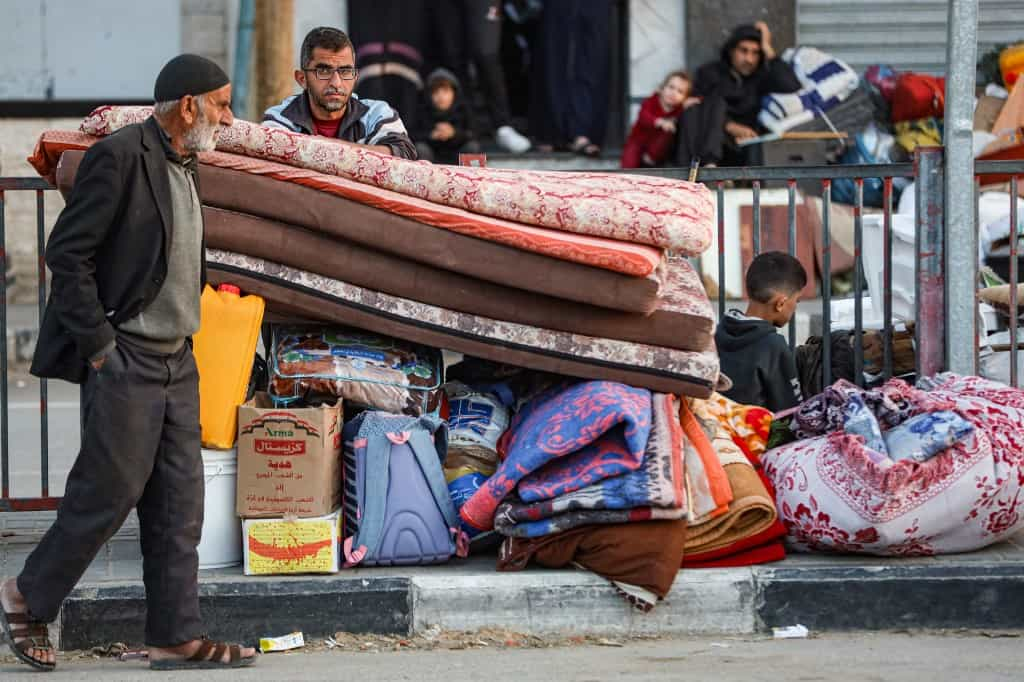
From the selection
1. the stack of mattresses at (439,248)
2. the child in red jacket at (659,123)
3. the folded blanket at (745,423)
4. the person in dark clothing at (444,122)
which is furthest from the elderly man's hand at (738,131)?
the stack of mattresses at (439,248)

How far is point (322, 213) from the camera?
525 centimetres

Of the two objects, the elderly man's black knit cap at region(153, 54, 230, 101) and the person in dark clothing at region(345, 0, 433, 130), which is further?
the person in dark clothing at region(345, 0, 433, 130)

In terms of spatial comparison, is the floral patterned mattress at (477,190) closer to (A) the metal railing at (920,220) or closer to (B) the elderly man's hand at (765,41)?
(A) the metal railing at (920,220)

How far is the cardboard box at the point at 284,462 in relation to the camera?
200 inches

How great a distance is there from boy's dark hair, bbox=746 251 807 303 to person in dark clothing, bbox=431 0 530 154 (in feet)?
22.1

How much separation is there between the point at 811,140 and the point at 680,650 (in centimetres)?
797

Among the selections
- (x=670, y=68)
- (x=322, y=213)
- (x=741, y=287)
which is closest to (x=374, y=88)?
(x=670, y=68)

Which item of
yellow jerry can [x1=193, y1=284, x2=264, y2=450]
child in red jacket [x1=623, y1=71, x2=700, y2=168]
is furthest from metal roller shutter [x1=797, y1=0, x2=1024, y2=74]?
yellow jerry can [x1=193, y1=284, x2=264, y2=450]

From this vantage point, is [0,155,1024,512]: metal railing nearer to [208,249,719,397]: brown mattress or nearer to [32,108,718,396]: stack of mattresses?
[32,108,718,396]: stack of mattresses

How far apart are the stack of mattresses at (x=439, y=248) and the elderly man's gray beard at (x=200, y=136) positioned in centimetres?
68

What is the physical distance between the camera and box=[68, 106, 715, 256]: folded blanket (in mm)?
5156

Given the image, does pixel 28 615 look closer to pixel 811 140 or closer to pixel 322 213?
pixel 322 213

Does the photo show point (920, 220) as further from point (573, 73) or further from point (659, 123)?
point (573, 73)

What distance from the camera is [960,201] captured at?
583cm
